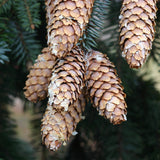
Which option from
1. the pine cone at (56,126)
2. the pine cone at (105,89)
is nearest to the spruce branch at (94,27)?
the pine cone at (105,89)

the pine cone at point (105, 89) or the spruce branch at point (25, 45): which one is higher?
the spruce branch at point (25, 45)

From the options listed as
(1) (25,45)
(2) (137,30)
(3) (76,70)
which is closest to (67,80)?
(3) (76,70)

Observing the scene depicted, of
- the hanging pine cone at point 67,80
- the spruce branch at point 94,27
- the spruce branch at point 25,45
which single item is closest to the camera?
the hanging pine cone at point 67,80

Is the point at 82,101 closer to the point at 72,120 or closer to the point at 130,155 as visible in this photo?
the point at 72,120

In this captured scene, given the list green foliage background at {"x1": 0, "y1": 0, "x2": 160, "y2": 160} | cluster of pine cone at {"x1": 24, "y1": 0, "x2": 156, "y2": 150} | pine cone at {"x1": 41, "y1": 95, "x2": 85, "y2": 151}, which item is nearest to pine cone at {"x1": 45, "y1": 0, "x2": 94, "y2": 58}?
cluster of pine cone at {"x1": 24, "y1": 0, "x2": 156, "y2": 150}

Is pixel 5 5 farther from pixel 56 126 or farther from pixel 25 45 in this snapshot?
pixel 56 126

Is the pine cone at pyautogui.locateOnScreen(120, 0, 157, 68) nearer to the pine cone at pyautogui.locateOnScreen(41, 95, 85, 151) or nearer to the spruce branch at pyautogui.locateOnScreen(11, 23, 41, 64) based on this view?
A: the pine cone at pyautogui.locateOnScreen(41, 95, 85, 151)

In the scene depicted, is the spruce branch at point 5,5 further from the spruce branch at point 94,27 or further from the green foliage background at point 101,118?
the spruce branch at point 94,27
